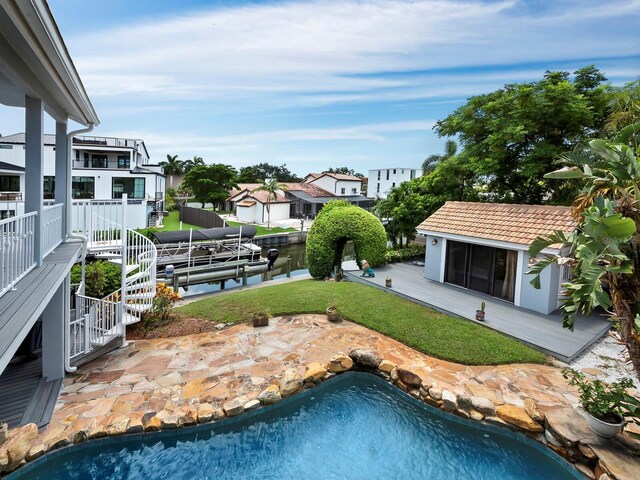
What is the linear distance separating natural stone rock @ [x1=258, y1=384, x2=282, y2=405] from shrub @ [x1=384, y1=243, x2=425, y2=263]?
11251 millimetres

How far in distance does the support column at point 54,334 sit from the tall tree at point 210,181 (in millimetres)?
38952

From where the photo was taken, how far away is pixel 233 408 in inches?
263

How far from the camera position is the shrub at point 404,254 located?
18.2m

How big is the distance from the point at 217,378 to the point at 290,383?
165cm

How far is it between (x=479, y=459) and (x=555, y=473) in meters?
1.11

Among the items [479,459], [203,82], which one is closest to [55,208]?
[479,459]

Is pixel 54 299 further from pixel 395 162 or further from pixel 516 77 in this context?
pixel 395 162

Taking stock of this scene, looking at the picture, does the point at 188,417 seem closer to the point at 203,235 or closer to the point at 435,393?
the point at 435,393

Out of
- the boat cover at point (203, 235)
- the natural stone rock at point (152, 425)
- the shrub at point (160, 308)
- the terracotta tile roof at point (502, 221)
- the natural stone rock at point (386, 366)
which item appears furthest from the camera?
the boat cover at point (203, 235)

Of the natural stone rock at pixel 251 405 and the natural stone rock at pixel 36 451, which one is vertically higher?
the natural stone rock at pixel 251 405

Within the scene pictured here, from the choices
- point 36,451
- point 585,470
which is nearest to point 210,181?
point 36,451

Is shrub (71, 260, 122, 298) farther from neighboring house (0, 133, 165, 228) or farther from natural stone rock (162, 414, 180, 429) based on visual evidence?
neighboring house (0, 133, 165, 228)

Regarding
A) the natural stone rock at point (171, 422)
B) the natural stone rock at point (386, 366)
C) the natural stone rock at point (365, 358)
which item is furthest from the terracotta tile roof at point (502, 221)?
the natural stone rock at point (171, 422)

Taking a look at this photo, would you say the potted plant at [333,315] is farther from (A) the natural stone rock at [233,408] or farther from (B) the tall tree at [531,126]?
(B) the tall tree at [531,126]
